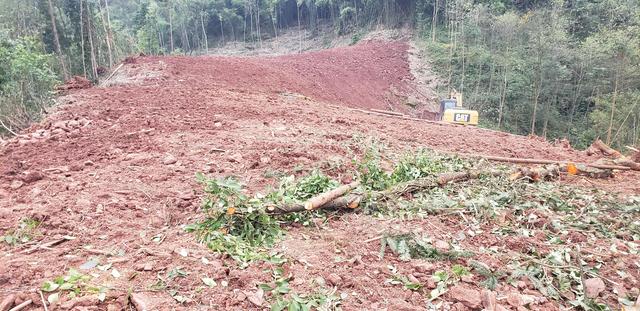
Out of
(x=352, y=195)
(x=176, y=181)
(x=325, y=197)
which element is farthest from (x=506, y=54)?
(x=176, y=181)

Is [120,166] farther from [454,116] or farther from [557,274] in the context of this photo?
[454,116]

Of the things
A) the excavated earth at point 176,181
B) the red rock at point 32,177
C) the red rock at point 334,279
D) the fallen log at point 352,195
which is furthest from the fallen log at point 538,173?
the red rock at point 32,177

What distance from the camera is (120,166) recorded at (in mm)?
3887

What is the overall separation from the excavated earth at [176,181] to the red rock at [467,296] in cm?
6

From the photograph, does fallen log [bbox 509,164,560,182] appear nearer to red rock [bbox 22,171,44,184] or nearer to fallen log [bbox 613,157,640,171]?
fallen log [bbox 613,157,640,171]

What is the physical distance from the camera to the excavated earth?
7.00 ft

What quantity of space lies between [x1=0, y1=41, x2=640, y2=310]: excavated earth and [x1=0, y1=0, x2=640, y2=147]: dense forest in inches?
170

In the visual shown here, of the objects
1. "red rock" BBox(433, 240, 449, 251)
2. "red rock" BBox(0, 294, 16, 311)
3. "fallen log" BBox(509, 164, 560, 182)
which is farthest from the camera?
"fallen log" BBox(509, 164, 560, 182)

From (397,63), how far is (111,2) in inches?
1697

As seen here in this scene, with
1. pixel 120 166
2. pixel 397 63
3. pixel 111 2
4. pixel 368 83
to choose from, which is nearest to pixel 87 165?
pixel 120 166

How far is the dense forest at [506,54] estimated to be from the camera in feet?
44.4

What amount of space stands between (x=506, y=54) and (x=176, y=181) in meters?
16.8

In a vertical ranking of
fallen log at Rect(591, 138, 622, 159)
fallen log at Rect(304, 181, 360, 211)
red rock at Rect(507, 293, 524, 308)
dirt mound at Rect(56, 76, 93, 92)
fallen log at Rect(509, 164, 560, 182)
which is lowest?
fallen log at Rect(591, 138, 622, 159)

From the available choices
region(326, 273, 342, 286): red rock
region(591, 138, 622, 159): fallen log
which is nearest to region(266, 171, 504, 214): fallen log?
region(326, 273, 342, 286): red rock
